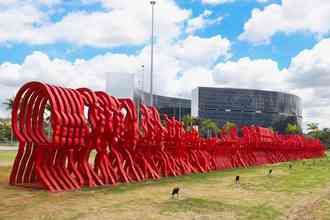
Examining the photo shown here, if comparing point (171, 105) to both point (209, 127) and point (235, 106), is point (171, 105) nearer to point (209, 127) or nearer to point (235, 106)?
point (235, 106)

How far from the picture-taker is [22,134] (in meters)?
14.3

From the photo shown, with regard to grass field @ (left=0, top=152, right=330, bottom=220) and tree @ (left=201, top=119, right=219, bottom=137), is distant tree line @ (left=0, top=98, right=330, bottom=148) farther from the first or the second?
grass field @ (left=0, top=152, right=330, bottom=220)

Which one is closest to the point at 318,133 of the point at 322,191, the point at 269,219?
the point at 322,191

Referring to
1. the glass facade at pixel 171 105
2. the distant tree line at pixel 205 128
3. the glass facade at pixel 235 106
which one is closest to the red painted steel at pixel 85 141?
the distant tree line at pixel 205 128

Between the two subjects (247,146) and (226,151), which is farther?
(247,146)

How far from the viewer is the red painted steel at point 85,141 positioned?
13.6m

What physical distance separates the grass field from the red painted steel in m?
0.83

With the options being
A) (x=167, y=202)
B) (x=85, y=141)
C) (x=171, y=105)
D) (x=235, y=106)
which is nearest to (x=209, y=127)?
(x=171, y=105)

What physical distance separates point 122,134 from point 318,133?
282 feet

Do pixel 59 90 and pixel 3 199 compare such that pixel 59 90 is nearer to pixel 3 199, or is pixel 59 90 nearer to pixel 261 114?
pixel 3 199

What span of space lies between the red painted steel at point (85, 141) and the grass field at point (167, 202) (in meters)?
0.83

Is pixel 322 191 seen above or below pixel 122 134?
below

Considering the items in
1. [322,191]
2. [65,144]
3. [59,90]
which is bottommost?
[322,191]

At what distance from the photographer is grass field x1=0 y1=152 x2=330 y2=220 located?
31.0 feet
